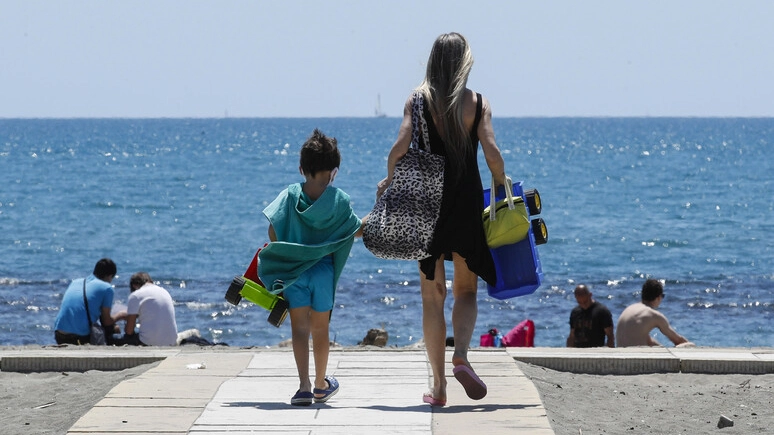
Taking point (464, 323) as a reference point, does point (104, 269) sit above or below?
below

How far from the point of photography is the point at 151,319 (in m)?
10.4

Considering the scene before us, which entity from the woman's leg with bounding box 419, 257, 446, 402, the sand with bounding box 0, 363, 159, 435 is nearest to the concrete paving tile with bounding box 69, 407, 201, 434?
the sand with bounding box 0, 363, 159, 435

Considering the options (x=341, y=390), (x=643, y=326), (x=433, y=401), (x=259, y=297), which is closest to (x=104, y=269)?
(x=643, y=326)

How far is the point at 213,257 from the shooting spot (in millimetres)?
24969

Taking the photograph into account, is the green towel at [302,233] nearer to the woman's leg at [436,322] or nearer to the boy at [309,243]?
the boy at [309,243]

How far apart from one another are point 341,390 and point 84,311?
4.82m

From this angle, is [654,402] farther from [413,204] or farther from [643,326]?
[643,326]

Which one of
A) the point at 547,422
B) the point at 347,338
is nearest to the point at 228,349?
the point at 547,422

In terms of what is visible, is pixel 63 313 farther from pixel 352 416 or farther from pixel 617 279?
pixel 617 279

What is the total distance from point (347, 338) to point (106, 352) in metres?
7.51

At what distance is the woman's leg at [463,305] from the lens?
18.1ft
